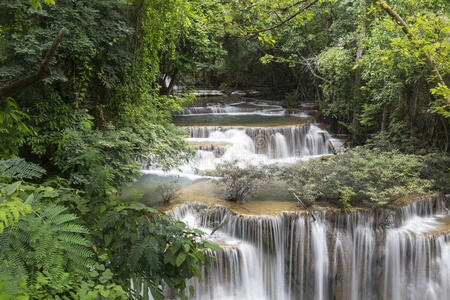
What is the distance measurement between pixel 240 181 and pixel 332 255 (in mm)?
2793

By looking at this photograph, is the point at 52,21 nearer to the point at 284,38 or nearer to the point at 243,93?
the point at 284,38

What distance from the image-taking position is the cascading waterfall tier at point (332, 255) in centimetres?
691

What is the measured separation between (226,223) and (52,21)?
5190mm

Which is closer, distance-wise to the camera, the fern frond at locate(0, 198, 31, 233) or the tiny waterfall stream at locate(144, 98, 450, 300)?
the fern frond at locate(0, 198, 31, 233)

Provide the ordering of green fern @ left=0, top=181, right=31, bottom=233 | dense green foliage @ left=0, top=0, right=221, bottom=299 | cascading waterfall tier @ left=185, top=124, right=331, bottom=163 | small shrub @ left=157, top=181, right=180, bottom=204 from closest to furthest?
1. green fern @ left=0, top=181, right=31, bottom=233
2. dense green foliage @ left=0, top=0, right=221, bottom=299
3. small shrub @ left=157, top=181, right=180, bottom=204
4. cascading waterfall tier @ left=185, top=124, right=331, bottom=163

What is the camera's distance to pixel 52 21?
14.6 ft

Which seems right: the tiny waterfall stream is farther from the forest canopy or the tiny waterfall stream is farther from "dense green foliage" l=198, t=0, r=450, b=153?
"dense green foliage" l=198, t=0, r=450, b=153

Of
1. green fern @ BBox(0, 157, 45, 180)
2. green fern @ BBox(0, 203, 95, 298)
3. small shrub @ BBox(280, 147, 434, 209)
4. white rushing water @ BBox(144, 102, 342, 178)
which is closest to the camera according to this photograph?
green fern @ BBox(0, 203, 95, 298)

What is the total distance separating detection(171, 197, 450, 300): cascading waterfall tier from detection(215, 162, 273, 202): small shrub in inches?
33.4

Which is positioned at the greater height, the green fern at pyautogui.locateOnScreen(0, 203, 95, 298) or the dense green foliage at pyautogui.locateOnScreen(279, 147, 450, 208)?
the green fern at pyautogui.locateOnScreen(0, 203, 95, 298)

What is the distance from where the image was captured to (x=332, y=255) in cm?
708

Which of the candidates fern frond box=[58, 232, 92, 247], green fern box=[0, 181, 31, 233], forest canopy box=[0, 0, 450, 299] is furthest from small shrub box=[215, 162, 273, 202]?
green fern box=[0, 181, 31, 233]

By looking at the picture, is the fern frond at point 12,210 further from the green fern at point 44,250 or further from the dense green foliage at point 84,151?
the green fern at point 44,250

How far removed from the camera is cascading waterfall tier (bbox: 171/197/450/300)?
6906 mm
